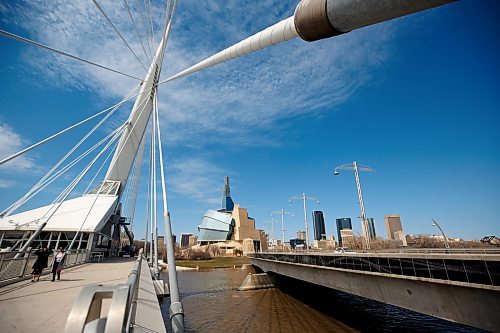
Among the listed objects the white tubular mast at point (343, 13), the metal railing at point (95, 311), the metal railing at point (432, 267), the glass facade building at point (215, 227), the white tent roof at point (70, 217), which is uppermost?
the glass facade building at point (215, 227)

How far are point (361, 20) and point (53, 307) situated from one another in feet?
32.4

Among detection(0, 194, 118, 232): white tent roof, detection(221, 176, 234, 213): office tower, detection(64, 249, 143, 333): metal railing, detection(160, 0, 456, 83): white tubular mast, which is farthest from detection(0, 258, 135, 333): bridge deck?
detection(221, 176, 234, 213): office tower

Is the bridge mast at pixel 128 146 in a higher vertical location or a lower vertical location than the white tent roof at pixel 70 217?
higher

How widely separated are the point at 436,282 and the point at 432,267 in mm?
625

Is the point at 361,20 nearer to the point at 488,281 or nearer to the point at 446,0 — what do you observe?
the point at 446,0

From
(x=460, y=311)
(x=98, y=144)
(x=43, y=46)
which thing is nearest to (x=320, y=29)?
(x=460, y=311)

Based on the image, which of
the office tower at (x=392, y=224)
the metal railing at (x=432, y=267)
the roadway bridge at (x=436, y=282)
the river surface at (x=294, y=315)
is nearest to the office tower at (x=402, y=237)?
the office tower at (x=392, y=224)

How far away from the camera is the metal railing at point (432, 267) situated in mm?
8531

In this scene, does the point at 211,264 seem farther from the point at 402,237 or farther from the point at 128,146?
the point at 128,146

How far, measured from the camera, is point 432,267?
408 inches

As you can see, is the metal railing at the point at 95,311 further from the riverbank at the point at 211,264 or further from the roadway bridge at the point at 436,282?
the riverbank at the point at 211,264

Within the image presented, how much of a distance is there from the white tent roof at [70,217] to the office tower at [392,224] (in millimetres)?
60525

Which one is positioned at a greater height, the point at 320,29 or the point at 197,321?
the point at 320,29

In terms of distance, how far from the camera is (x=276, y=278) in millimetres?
38156
